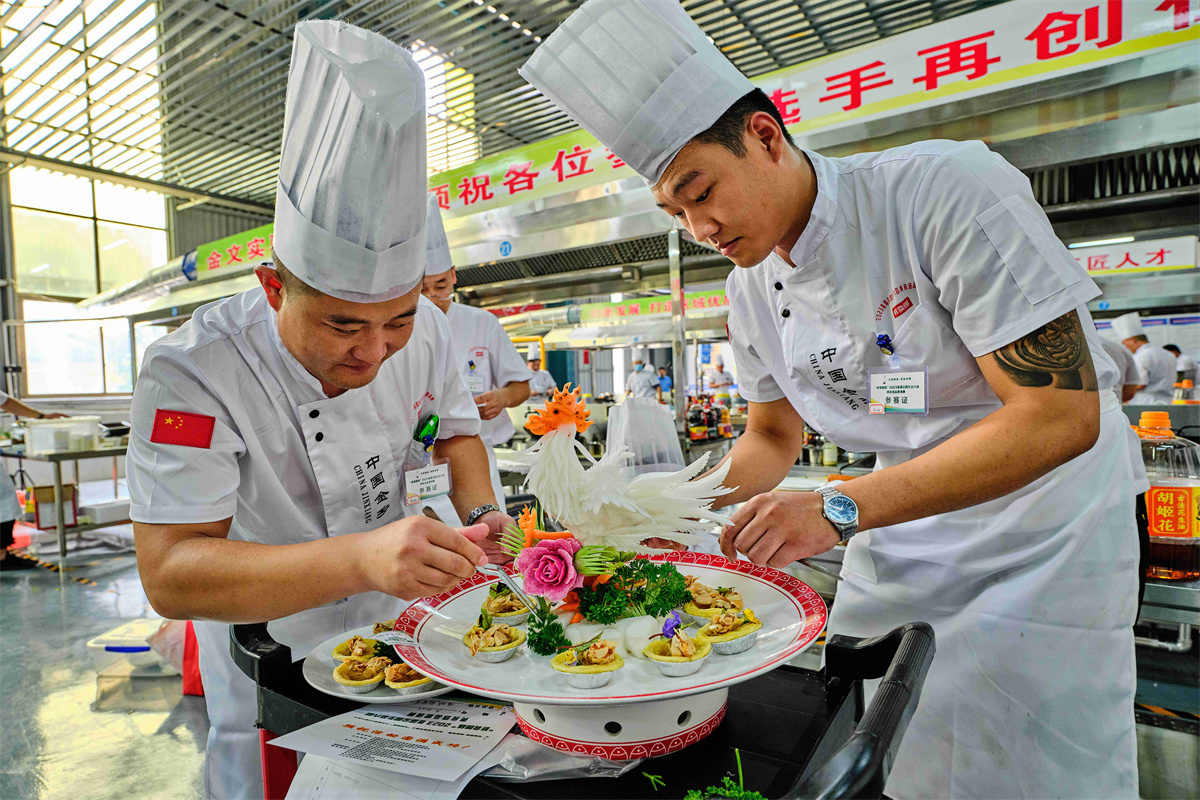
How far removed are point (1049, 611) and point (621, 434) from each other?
3.21 feet

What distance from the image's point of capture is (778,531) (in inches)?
39.9

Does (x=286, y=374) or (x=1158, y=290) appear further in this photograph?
(x=1158, y=290)

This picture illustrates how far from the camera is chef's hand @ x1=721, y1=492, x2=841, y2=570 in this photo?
101 cm

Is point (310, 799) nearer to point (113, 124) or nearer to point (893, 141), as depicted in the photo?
point (893, 141)

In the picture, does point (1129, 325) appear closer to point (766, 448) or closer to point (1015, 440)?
point (766, 448)

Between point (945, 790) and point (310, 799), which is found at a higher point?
point (310, 799)

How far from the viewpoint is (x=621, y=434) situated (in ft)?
5.80

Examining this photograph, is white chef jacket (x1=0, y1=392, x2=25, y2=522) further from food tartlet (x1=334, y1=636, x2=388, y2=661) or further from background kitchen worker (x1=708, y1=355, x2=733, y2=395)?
background kitchen worker (x1=708, y1=355, x2=733, y2=395)

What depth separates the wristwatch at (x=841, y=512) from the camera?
1.04 meters

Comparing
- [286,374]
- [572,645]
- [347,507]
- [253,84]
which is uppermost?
[253,84]

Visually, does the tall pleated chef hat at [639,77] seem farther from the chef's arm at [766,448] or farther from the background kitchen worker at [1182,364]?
the background kitchen worker at [1182,364]

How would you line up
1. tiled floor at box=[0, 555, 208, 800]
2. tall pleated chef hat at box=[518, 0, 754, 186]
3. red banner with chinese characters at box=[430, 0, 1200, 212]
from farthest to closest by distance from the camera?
tiled floor at box=[0, 555, 208, 800] < red banner with chinese characters at box=[430, 0, 1200, 212] < tall pleated chef hat at box=[518, 0, 754, 186]

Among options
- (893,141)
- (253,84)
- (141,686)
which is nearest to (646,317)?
(253,84)

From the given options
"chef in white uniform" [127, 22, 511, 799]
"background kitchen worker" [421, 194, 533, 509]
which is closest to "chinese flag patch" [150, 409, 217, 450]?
"chef in white uniform" [127, 22, 511, 799]
